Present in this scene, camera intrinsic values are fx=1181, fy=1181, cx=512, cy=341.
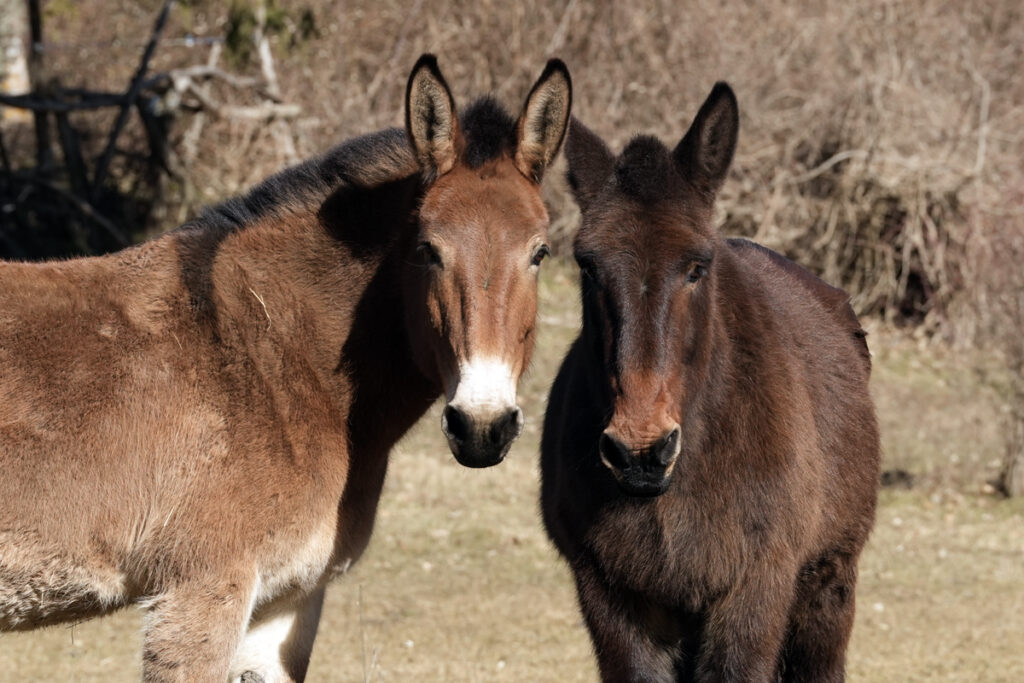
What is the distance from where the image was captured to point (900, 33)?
17359 millimetres

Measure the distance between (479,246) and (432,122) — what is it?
593 millimetres

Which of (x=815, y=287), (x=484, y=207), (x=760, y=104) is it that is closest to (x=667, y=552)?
(x=484, y=207)

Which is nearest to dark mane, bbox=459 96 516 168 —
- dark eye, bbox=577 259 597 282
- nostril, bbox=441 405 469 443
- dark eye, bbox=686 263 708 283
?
dark eye, bbox=577 259 597 282

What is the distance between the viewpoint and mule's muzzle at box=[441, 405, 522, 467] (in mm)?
3832

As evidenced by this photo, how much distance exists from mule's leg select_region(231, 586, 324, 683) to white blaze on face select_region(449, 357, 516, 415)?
1262 mm

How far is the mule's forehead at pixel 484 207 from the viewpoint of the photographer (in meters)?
4.17

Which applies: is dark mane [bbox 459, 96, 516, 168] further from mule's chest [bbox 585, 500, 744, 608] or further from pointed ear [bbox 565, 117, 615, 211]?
mule's chest [bbox 585, 500, 744, 608]

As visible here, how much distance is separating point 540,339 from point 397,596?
246 inches

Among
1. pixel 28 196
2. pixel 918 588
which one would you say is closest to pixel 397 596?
pixel 918 588

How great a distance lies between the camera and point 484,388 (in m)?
3.90

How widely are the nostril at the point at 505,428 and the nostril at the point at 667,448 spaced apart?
1.54ft

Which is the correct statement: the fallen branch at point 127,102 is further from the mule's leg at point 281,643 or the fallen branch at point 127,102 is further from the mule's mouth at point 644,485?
the mule's mouth at point 644,485

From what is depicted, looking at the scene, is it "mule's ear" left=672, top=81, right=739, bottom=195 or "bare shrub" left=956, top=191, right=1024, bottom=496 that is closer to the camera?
"mule's ear" left=672, top=81, right=739, bottom=195

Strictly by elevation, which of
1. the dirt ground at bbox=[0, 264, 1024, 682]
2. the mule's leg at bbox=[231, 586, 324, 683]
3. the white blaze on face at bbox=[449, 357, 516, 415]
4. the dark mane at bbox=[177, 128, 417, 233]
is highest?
the dark mane at bbox=[177, 128, 417, 233]
